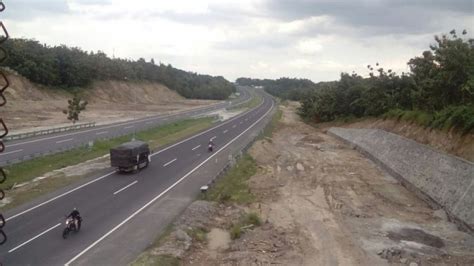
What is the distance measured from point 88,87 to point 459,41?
8597 centimetres

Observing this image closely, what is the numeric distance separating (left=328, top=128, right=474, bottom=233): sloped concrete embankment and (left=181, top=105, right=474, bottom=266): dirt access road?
2.73 ft

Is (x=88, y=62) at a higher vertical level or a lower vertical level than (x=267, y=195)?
higher

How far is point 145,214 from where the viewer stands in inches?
1051

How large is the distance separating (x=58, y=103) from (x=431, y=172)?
243ft

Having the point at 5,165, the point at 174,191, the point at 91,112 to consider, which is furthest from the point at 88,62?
the point at 174,191

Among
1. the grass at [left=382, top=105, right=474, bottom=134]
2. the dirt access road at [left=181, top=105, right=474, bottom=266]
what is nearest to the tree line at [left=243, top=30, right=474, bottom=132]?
the grass at [left=382, top=105, right=474, bottom=134]

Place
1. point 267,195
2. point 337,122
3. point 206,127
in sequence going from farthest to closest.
→ point 337,122
point 206,127
point 267,195

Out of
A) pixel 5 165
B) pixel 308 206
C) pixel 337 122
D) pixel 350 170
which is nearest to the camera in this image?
pixel 308 206

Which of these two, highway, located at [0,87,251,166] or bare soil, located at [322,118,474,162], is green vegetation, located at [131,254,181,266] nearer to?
highway, located at [0,87,251,166]

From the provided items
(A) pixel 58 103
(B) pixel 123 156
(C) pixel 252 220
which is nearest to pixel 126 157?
(B) pixel 123 156

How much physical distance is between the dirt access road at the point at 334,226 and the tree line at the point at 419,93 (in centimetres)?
802

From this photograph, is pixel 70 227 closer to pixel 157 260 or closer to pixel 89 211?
pixel 89 211

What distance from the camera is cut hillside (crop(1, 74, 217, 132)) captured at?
7231 centimetres

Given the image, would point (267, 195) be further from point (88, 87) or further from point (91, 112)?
point (88, 87)
